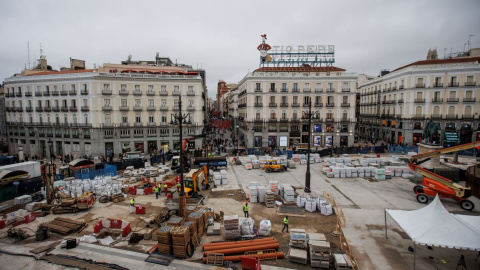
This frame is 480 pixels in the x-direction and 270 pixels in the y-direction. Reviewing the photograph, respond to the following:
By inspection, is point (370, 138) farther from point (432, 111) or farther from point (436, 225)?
point (436, 225)

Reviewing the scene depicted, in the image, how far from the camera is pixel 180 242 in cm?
1226

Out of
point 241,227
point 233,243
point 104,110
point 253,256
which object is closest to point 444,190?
point 241,227

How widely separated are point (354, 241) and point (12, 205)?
2499 cm

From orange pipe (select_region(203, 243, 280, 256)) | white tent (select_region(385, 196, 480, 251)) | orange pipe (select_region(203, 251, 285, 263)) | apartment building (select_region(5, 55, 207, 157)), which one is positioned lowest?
orange pipe (select_region(203, 251, 285, 263))

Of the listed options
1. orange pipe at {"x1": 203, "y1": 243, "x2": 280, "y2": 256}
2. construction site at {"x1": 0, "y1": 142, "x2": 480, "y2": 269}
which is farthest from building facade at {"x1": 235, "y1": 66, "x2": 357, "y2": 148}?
orange pipe at {"x1": 203, "y1": 243, "x2": 280, "y2": 256}

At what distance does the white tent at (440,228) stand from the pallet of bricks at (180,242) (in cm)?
1021

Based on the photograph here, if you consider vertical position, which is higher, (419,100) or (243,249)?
(419,100)

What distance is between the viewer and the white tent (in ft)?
34.1

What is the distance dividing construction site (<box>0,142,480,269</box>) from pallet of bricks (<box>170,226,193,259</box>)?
0.06 m

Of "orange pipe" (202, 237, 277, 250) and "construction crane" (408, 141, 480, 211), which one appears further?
"construction crane" (408, 141, 480, 211)

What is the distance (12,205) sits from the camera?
19.7 metres

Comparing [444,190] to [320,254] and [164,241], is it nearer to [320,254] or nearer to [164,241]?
[320,254]

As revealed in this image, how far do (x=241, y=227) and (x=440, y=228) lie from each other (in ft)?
31.0

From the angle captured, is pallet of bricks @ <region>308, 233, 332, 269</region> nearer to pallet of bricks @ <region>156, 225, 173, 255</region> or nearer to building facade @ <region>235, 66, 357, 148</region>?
pallet of bricks @ <region>156, 225, 173, 255</region>
